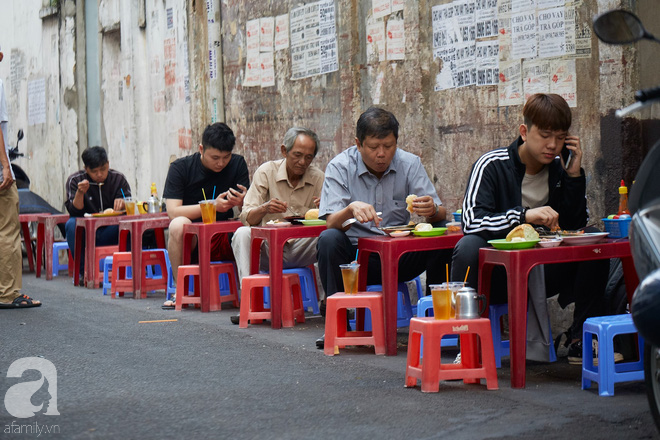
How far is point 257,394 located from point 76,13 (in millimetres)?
11348

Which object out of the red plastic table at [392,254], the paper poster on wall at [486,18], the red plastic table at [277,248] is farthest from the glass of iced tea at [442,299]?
the paper poster on wall at [486,18]

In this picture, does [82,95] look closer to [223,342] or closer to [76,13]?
[76,13]

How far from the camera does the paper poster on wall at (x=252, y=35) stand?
A: 1079 centimetres

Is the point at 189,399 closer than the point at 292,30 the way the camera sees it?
Yes

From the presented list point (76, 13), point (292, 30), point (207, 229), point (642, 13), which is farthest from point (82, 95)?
point (642, 13)

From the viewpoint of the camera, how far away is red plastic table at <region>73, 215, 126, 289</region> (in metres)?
10.3

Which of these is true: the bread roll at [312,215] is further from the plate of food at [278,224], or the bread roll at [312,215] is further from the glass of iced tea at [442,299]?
the glass of iced tea at [442,299]

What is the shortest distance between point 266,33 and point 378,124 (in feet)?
14.6

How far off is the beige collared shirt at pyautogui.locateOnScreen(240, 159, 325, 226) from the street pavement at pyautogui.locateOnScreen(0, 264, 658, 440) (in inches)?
49.0

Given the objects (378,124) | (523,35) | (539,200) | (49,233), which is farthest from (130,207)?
(539,200)

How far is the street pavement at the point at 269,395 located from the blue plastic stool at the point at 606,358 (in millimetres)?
76

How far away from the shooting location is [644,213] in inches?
139

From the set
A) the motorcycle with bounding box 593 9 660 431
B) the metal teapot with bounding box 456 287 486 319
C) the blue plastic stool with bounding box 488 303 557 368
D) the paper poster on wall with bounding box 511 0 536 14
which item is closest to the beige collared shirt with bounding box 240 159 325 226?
the paper poster on wall with bounding box 511 0 536 14

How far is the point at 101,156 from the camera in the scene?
35.4ft
